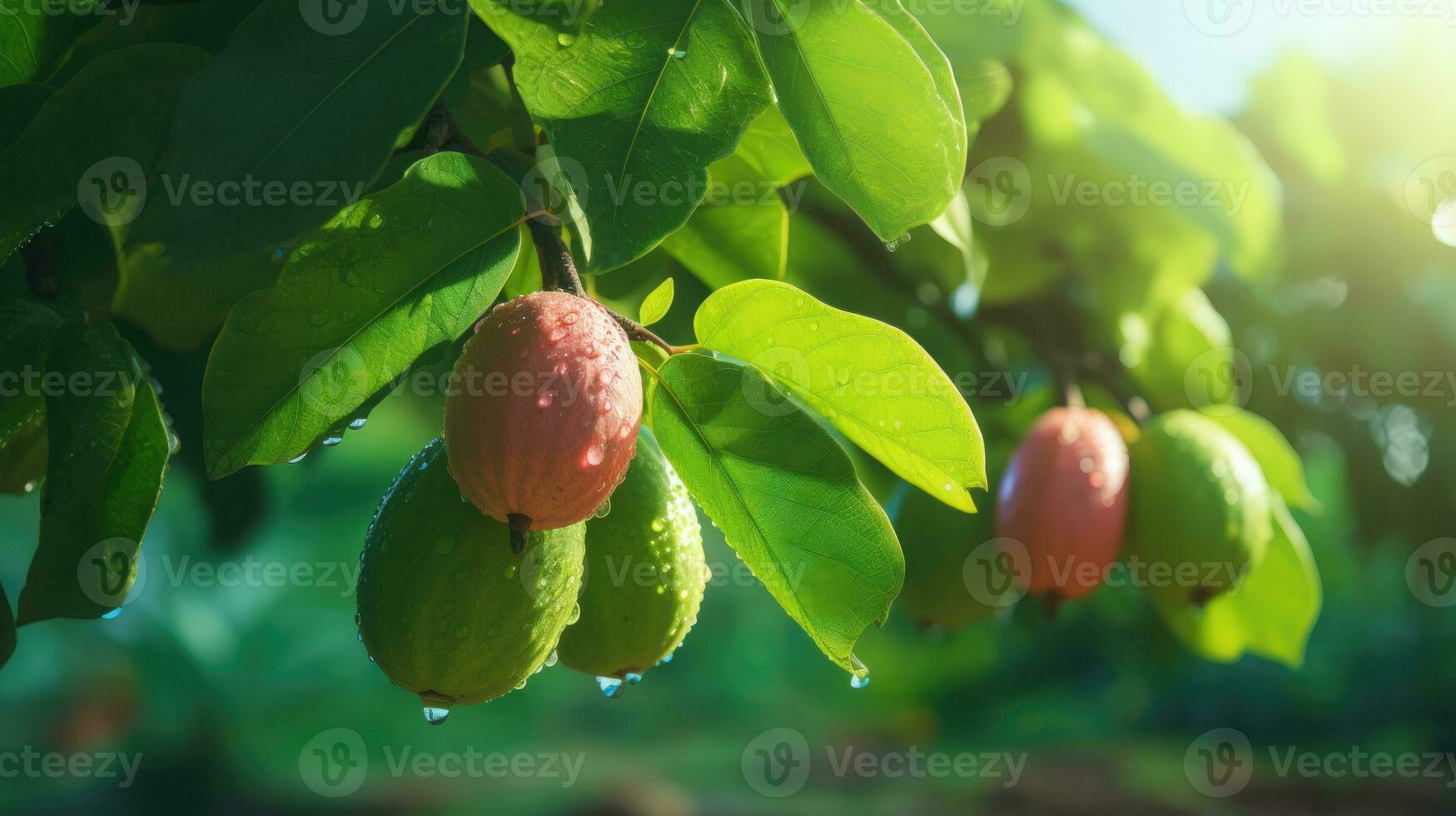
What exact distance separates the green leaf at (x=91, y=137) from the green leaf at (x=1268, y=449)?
2.59 ft

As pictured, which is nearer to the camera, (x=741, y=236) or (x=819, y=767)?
(x=741, y=236)

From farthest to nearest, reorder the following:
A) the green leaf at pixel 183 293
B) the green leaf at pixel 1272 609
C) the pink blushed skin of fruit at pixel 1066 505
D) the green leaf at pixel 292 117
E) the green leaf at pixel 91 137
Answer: the green leaf at pixel 1272 609 → the pink blushed skin of fruit at pixel 1066 505 → the green leaf at pixel 183 293 → the green leaf at pixel 91 137 → the green leaf at pixel 292 117

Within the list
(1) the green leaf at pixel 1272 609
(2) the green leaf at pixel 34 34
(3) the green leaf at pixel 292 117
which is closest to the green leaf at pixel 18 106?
(2) the green leaf at pixel 34 34

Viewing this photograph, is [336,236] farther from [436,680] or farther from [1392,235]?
[1392,235]

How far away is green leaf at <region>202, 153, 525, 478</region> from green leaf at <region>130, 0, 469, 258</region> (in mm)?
35

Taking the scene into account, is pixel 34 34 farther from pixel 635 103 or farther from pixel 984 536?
pixel 984 536

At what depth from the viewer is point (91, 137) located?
15.2 inches

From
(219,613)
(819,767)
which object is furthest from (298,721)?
(819,767)

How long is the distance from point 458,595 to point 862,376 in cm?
17

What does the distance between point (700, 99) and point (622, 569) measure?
0.20 meters

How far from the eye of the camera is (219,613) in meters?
3.43

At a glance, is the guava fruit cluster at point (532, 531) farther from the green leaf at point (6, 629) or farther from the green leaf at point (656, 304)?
the green leaf at point (6, 629)

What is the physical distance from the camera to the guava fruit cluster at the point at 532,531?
1.12 feet

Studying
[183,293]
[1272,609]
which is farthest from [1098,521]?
[183,293]
